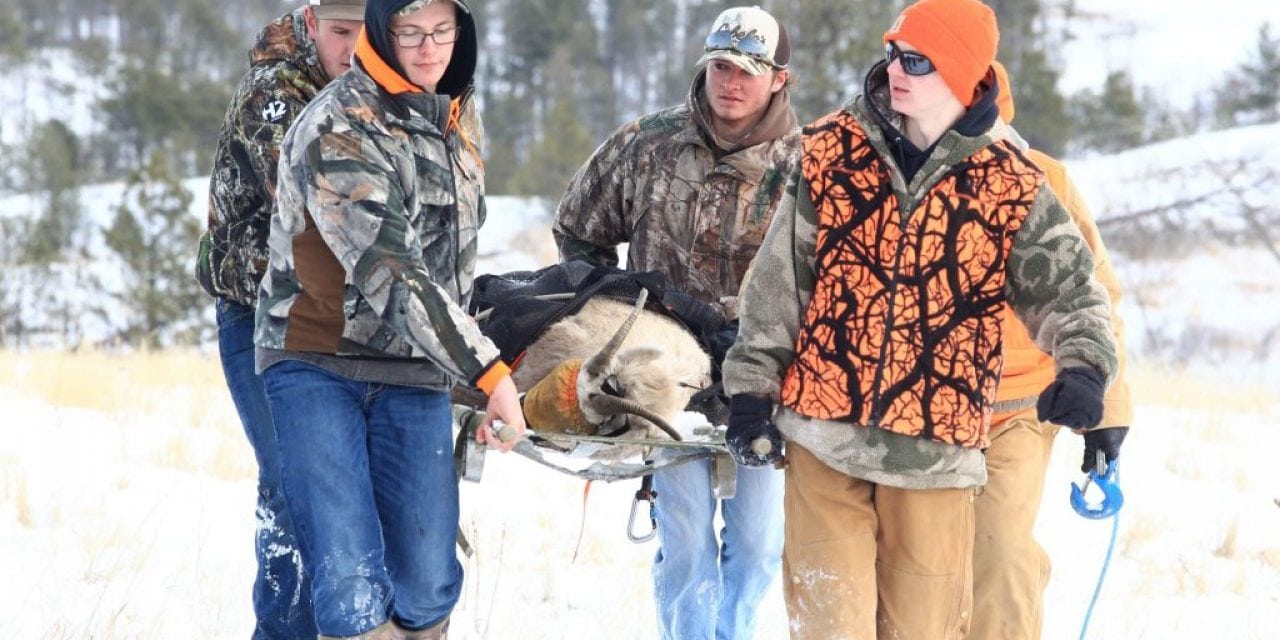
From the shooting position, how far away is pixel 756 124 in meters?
4.39

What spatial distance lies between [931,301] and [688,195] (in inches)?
60.9

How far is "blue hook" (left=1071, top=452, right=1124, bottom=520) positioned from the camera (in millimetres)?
3084

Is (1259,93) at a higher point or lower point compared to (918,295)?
higher

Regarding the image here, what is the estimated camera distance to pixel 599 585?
5688mm

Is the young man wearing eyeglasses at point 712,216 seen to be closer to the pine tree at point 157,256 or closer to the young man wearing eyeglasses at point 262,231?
the young man wearing eyeglasses at point 262,231

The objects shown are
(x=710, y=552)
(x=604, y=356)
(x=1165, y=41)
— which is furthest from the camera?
(x=1165, y=41)

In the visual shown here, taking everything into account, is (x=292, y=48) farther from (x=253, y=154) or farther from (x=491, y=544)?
(x=491, y=544)

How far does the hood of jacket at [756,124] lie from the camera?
14.4ft

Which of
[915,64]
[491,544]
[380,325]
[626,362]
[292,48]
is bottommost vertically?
[491,544]

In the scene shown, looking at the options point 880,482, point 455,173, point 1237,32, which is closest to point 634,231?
point 455,173

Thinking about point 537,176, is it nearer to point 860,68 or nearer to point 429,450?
point 860,68

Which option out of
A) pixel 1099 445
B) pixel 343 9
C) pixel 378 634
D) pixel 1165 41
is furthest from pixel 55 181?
pixel 1165 41

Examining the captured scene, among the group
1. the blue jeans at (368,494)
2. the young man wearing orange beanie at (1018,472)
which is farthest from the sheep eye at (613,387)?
the young man wearing orange beanie at (1018,472)

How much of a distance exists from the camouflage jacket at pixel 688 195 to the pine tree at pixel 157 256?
838 inches
